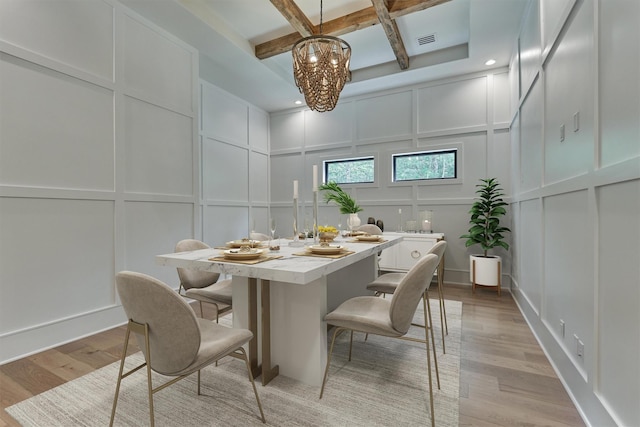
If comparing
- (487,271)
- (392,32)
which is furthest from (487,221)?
(392,32)

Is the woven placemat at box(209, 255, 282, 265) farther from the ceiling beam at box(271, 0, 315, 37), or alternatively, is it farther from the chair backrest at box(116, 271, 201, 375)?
the ceiling beam at box(271, 0, 315, 37)

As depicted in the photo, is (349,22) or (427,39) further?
(427,39)

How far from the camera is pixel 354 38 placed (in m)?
3.82

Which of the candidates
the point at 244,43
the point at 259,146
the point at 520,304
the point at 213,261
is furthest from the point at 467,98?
the point at 213,261

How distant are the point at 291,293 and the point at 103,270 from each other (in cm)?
204

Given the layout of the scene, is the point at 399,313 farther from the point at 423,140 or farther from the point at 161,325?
the point at 423,140

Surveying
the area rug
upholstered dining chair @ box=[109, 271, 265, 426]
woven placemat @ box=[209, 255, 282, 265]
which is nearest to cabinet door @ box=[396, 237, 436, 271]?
the area rug

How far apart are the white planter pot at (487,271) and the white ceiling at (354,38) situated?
2.59 meters

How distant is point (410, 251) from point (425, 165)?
1.45 m

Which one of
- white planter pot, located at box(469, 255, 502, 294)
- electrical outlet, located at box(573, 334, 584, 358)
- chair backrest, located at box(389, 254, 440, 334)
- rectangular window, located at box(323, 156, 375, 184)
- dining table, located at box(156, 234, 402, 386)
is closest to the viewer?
chair backrest, located at box(389, 254, 440, 334)

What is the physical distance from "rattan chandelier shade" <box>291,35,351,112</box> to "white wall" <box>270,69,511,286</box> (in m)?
1.51

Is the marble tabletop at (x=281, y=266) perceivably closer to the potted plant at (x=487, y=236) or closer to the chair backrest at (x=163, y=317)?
the chair backrest at (x=163, y=317)

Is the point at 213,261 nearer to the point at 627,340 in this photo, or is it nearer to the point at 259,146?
the point at 627,340

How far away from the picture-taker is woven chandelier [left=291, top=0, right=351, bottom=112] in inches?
98.0
